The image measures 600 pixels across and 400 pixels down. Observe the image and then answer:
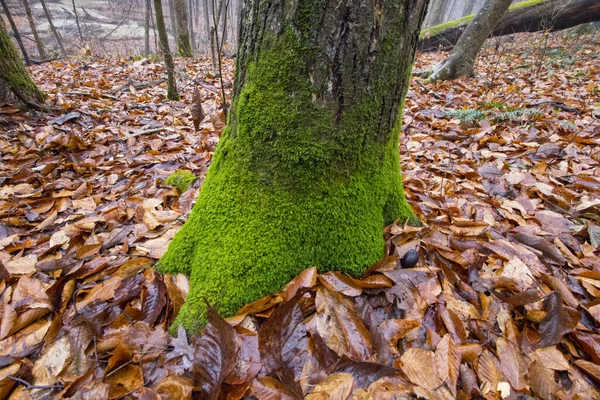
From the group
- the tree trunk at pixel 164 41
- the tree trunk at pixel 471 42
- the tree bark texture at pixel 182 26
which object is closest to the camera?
the tree trunk at pixel 164 41

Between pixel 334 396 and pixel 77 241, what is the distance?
193 centimetres

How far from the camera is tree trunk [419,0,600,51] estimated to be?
7.35 m

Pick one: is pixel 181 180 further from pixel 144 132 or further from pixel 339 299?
pixel 339 299

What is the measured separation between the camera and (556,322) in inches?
53.6

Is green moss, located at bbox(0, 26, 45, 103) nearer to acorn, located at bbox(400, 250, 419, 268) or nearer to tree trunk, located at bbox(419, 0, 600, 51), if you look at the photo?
acorn, located at bbox(400, 250, 419, 268)

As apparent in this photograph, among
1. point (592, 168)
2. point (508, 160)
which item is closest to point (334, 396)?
point (508, 160)

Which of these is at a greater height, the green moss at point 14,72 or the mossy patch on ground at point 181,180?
the green moss at point 14,72

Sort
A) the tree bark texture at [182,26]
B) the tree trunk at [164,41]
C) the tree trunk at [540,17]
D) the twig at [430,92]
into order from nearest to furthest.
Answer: the tree trunk at [164,41]
the twig at [430,92]
the tree trunk at [540,17]
the tree bark texture at [182,26]

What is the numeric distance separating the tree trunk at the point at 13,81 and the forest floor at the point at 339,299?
169 cm

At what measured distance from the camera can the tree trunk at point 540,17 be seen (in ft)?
24.1

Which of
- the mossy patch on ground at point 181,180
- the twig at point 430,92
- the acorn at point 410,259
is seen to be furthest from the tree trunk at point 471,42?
the acorn at point 410,259

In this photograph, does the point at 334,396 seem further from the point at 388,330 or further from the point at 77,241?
the point at 77,241

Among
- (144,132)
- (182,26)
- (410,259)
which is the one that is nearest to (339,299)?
(410,259)

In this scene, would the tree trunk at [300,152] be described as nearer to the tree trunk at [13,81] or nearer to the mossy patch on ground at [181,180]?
the mossy patch on ground at [181,180]
